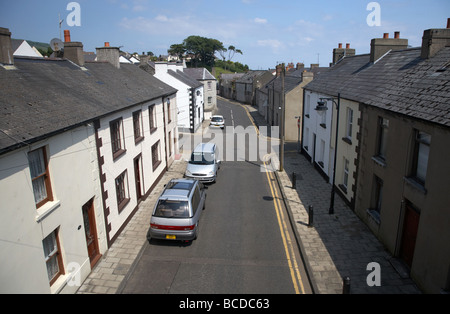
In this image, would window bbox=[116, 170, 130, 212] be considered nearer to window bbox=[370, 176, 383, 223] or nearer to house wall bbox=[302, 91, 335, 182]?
window bbox=[370, 176, 383, 223]

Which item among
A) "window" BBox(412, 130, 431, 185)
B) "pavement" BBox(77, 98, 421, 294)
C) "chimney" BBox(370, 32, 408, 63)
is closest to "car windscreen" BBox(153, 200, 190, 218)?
"pavement" BBox(77, 98, 421, 294)

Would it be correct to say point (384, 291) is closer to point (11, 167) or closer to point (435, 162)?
point (435, 162)

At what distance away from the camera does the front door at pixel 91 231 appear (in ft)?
32.9

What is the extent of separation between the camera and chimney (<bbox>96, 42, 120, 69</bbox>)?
19.2m

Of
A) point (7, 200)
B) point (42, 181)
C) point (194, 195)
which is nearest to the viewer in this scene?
point (7, 200)

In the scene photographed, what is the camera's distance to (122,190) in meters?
13.4

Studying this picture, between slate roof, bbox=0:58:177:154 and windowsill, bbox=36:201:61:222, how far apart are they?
1816 millimetres

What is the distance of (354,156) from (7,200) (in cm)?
1361

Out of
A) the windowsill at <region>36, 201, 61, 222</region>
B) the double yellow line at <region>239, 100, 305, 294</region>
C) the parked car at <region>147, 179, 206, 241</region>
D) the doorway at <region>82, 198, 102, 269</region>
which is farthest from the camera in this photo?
the parked car at <region>147, 179, 206, 241</region>

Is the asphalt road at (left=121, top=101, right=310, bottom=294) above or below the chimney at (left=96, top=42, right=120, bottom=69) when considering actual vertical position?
below

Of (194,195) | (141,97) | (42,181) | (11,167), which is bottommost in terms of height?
(194,195)

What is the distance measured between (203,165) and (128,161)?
614cm

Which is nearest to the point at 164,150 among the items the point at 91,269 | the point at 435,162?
the point at 91,269

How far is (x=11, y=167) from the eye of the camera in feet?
21.1
